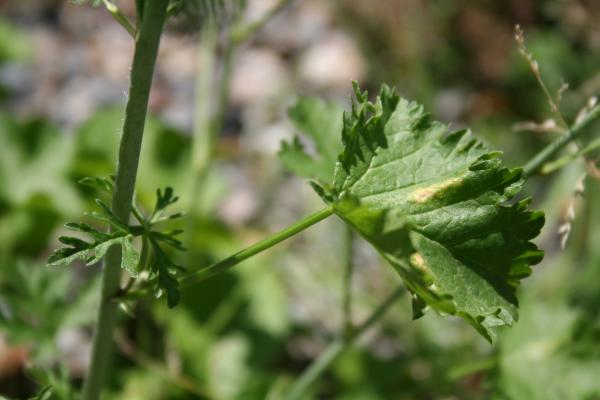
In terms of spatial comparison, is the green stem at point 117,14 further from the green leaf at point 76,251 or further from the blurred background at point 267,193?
the blurred background at point 267,193

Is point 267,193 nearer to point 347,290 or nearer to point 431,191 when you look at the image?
point 347,290

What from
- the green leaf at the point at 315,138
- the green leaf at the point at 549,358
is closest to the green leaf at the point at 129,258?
the green leaf at the point at 315,138

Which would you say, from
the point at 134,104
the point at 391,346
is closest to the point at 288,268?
the point at 391,346

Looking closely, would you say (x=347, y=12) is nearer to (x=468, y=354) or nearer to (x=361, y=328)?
(x=468, y=354)

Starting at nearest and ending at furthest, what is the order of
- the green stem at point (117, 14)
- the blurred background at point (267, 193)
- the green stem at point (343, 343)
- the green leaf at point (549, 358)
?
the green stem at point (117, 14) → the green stem at point (343, 343) → the green leaf at point (549, 358) → the blurred background at point (267, 193)

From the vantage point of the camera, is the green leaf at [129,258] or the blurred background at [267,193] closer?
the green leaf at [129,258]

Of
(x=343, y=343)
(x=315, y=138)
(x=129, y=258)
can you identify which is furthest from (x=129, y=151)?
(x=343, y=343)

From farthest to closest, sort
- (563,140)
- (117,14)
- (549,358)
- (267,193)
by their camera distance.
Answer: (267,193) → (549,358) → (563,140) → (117,14)
